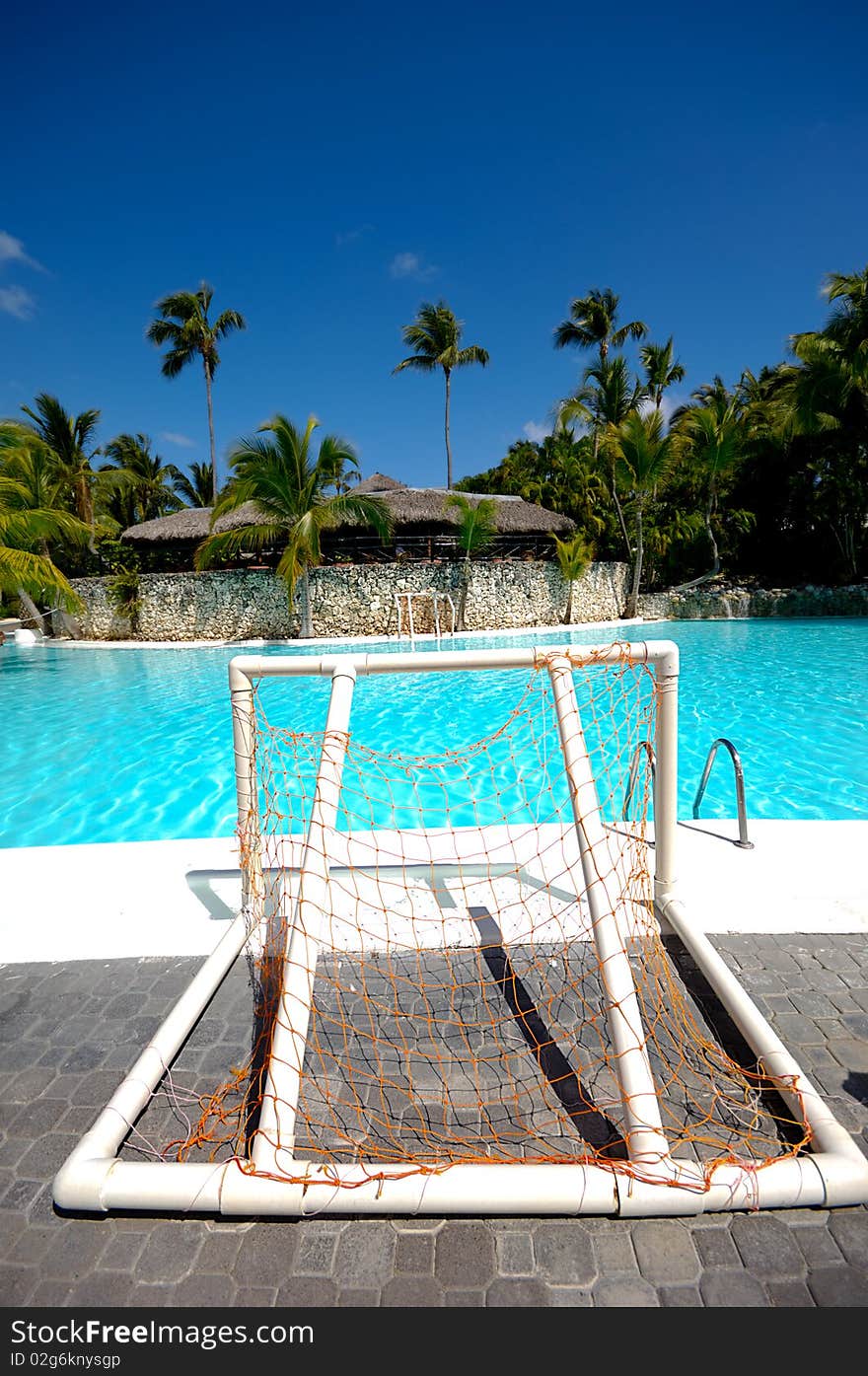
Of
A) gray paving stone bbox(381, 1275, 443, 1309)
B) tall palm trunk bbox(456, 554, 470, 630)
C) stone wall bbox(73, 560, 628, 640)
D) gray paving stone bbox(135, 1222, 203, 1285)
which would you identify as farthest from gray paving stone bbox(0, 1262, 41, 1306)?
tall palm trunk bbox(456, 554, 470, 630)

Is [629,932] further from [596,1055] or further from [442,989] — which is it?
[442,989]

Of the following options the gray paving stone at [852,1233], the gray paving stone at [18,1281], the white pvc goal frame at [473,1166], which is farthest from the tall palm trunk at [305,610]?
the gray paving stone at [852,1233]

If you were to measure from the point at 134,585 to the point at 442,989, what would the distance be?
21.2 m

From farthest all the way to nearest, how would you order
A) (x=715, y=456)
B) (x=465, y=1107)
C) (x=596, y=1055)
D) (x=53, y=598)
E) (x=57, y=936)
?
(x=715, y=456) → (x=53, y=598) → (x=57, y=936) → (x=596, y=1055) → (x=465, y=1107)

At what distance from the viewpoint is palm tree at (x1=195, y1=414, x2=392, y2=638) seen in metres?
17.1

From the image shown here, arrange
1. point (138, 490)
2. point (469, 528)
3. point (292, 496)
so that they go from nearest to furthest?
point (292, 496), point (469, 528), point (138, 490)

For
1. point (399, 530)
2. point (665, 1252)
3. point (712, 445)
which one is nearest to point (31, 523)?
point (399, 530)

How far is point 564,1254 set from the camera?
157 cm

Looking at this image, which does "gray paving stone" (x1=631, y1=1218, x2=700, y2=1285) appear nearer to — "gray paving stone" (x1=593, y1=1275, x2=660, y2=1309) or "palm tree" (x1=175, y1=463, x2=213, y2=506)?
"gray paving stone" (x1=593, y1=1275, x2=660, y2=1309)

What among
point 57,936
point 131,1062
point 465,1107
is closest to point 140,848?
point 57,936

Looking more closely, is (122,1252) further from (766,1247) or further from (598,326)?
(598,326)

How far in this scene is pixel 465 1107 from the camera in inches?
79.0

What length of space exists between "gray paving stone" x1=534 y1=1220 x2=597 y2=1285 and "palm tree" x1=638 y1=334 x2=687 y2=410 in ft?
102

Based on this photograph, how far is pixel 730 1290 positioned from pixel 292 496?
17.9 metres
